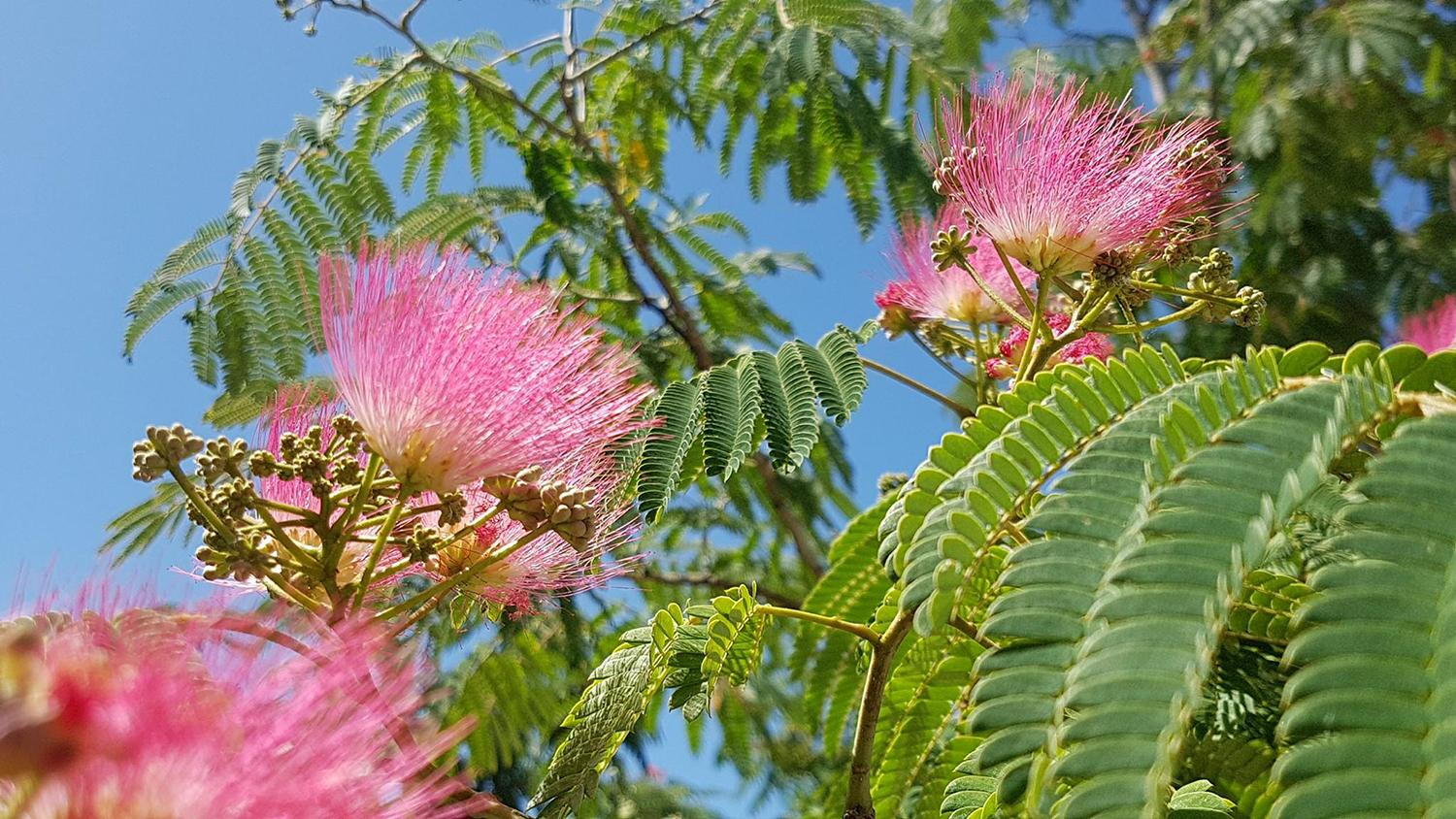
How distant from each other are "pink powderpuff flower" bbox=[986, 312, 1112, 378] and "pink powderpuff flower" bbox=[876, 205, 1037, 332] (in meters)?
0.12

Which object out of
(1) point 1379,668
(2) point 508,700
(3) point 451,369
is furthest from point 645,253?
(1) point 1379,668

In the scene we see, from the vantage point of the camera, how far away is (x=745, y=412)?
1543mm

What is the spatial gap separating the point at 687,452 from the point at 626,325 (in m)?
2.28

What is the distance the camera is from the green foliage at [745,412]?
4.80 feet

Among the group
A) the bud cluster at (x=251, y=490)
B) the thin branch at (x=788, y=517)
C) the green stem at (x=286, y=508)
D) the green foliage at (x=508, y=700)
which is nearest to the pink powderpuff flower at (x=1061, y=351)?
the bud cluster at (x=251, y=490)

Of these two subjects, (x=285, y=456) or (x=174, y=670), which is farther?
(x=285, y=456)

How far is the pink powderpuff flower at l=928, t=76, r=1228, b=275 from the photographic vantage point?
1555 mm

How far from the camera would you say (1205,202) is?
1.70 m

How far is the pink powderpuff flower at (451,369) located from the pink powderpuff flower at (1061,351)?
680mm

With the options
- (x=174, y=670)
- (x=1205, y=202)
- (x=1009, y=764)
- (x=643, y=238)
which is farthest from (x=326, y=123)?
(x=1009, y=764)

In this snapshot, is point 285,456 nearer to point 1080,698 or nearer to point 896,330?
point 1080,698

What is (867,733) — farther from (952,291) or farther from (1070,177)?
(952,291)

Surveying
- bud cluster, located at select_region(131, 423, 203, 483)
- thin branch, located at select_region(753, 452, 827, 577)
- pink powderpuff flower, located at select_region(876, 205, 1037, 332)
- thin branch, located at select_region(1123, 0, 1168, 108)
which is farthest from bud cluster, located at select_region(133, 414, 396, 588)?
thin branch, located at select_region(1123, 0, 1168, 108)

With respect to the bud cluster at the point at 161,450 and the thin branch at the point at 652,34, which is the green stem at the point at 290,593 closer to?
the bud cluster at the point at 161,450
